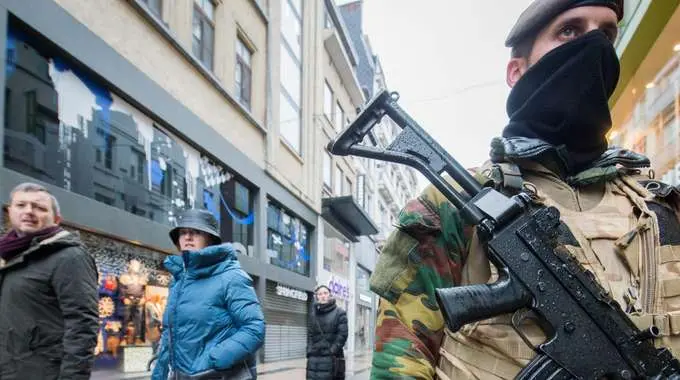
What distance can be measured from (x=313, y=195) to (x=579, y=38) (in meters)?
19.0

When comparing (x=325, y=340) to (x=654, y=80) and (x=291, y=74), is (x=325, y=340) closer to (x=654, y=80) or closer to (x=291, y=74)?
(x=654, y=80)

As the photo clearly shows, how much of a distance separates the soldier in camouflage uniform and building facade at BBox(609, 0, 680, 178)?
5308 millimetres

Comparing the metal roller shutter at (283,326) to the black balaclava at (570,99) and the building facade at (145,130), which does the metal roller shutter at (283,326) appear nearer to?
the building facade at (145,130)

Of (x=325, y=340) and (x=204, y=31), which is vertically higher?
(x=204, y=31)

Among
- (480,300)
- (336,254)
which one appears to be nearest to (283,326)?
(336,254)

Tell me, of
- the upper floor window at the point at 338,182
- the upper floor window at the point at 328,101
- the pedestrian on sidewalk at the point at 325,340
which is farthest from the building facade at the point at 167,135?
the upper floor window at the point at 338,182

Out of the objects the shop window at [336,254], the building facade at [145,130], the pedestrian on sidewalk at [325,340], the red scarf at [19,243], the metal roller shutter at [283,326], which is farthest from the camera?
the shop window at [336,254]

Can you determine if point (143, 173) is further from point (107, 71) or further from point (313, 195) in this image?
point (313, 195)

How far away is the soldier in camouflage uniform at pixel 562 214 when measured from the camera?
4.17 feet

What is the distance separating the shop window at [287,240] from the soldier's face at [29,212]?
12541 millimetres

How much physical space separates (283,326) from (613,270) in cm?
1590

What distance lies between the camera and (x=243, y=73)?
1402cm

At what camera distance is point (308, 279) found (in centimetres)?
1922

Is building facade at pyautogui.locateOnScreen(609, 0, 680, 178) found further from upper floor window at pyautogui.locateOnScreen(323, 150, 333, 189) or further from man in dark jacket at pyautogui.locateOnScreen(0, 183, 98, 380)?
upper floor window at pyautogui.locateOnScreen(323, 150, 333, 189)
